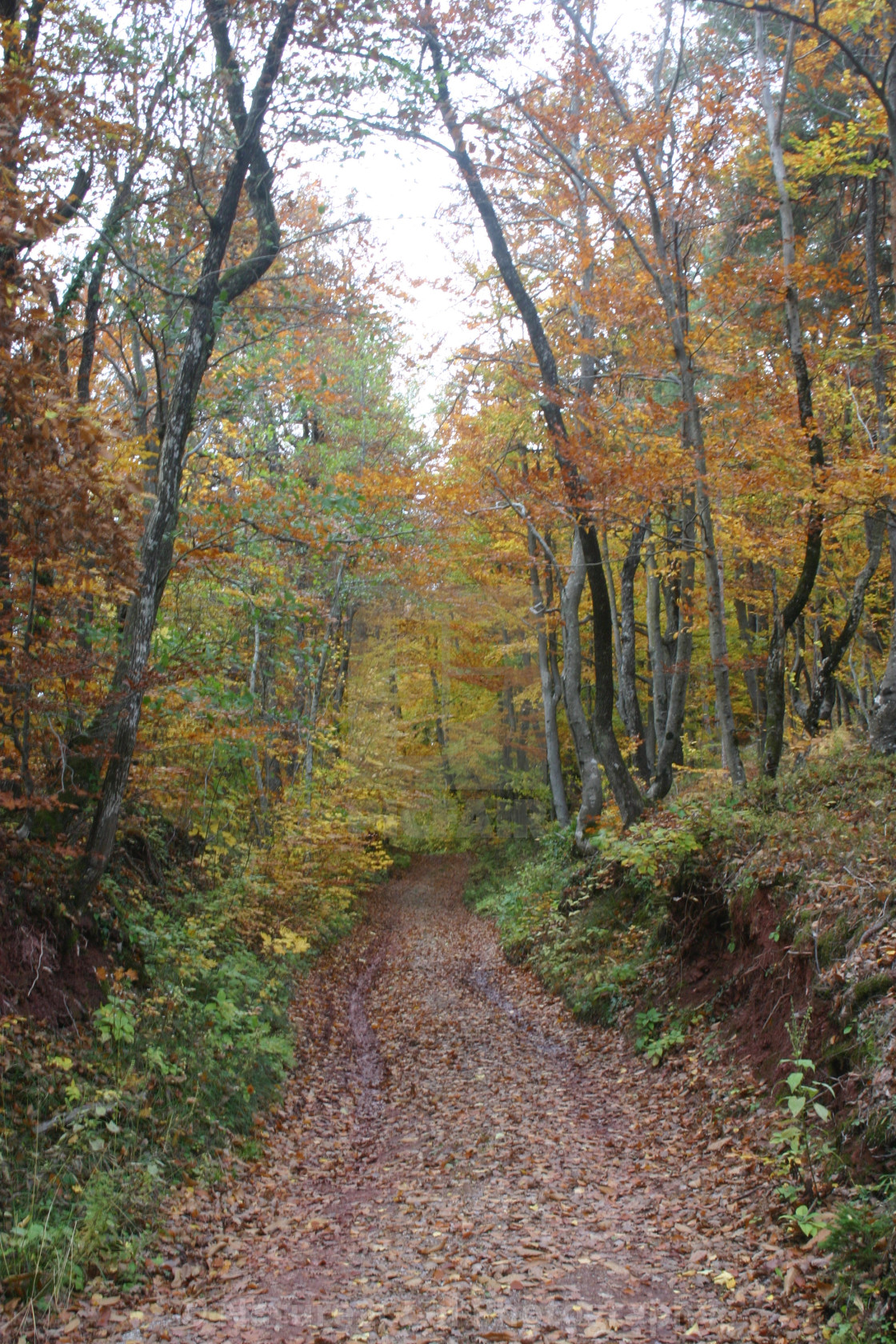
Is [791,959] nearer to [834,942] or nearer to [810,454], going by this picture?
[834,942]

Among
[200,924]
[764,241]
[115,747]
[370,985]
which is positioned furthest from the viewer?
[764,241]

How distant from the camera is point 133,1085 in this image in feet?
19.0

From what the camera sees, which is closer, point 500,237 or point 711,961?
point 711,961

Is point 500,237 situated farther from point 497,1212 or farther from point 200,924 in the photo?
point 497,1212

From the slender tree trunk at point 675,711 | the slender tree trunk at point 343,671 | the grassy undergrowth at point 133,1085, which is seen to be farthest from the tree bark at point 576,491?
the slender tree trunk at point 343,671

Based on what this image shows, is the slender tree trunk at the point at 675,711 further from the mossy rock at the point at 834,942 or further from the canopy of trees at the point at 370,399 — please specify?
the mossy rock at the point at 834,942

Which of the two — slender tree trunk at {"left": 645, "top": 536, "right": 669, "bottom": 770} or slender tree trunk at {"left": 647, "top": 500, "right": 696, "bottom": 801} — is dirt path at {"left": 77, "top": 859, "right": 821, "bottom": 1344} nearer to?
slender tree trunk at {"left": 647, "top": 500, "right": 696, "bottom": 801}

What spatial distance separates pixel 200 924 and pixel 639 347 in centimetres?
925

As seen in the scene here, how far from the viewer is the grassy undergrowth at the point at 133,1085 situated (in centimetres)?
439

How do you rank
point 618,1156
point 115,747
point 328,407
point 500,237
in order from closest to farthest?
point 618,1156
point 115,747
point 500,237
point 328,407

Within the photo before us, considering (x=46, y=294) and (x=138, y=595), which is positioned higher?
(x=46, y=294)

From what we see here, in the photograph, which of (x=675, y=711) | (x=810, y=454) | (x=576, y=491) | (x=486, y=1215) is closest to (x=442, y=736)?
(x=675, y=711)

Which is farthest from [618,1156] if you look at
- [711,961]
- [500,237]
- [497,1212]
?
[500,237]

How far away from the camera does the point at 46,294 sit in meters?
5.99
